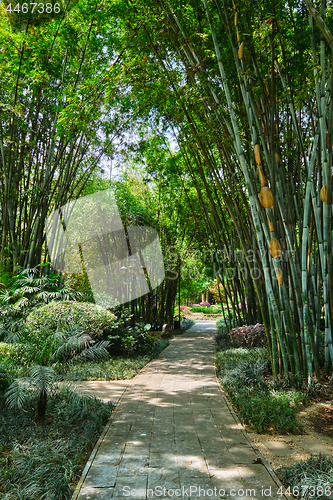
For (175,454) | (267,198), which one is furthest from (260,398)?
(267,198)

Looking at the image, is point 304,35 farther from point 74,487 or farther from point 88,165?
point 88,165

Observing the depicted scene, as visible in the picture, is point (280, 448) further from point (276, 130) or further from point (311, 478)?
point (276, 130)

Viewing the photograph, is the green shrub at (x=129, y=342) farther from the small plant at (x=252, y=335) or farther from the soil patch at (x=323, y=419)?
the soil patch at (x=323, y=419)

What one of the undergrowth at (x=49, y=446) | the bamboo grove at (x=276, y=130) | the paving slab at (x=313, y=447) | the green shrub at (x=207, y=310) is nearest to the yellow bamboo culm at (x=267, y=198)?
the bamboo grove at (x=276, y=130)

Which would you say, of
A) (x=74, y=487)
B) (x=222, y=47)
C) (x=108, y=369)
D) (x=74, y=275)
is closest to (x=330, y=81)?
(x=222, y=47)

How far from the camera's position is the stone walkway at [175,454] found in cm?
158

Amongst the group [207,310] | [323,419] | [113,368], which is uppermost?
[323,419]

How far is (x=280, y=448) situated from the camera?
6.64ft

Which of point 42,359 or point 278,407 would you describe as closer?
point 278,407

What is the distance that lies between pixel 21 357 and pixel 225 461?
1.74 metres

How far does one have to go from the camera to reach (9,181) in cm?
504

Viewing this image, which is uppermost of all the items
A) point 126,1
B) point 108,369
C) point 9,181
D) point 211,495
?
point 126,1

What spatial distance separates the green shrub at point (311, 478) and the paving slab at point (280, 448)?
0.61 feet

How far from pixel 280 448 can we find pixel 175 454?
633 millimetres
